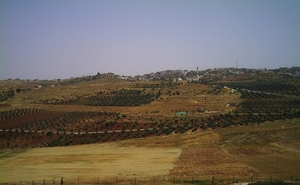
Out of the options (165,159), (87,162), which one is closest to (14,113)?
(87,162)

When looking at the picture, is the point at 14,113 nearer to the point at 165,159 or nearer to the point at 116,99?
the point at 116,99

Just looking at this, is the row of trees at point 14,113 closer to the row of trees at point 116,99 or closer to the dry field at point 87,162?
the row of trees at point 116,99

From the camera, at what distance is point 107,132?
57000 millimetres

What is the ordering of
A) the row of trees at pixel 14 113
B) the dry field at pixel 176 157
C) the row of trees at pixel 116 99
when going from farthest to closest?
the row of trees at pixel 116 99
the row of trees at pixel 14 113
the dry field at pixel 176 157

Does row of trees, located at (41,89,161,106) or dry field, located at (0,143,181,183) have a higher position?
row of trees, located at (41,89,161,106)

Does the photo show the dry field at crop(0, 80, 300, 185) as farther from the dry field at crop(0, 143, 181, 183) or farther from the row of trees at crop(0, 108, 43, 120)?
the row of trees at crop(0, 108, 43, 120)

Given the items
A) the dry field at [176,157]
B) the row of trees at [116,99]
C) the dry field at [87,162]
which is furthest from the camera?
the row of trees at [116,99]

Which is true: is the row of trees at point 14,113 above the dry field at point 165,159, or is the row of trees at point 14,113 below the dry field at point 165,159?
above

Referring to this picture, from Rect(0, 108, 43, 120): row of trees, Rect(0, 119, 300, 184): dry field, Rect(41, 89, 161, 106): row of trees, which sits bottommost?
Rect(0, 119, 300, 184): dry field

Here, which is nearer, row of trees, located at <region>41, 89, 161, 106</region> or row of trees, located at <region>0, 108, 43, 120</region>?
row of trees, located at <region>0, 108, 43, 120</region>

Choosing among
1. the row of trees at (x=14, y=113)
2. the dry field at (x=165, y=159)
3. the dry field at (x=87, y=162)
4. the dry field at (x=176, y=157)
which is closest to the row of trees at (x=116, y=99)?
the row of trees at (x=14, y=113)

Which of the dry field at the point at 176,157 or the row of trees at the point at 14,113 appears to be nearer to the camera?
the dry field at the point at 176,157

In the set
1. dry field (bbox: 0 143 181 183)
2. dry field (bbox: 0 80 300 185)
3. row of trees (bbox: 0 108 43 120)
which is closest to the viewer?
dry field (bbox: 0 80 300 185)

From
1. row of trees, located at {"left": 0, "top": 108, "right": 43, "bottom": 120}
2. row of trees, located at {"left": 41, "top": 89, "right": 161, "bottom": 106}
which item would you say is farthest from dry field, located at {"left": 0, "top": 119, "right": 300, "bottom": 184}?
row of trees, located at {"left": 41, "top": 89, "right": 161, "bottom": 106}
